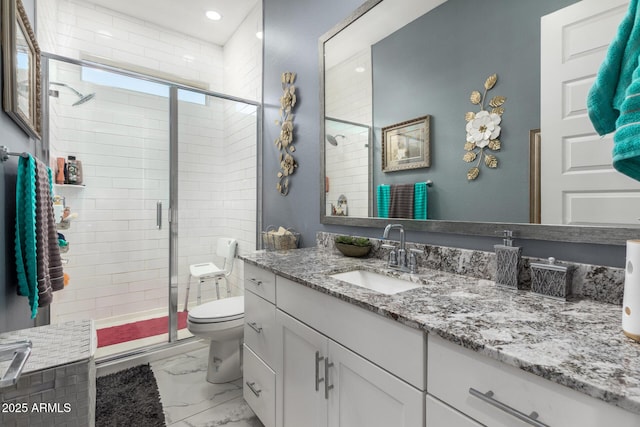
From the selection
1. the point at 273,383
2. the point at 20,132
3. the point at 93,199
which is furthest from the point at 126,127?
the point at 273,383

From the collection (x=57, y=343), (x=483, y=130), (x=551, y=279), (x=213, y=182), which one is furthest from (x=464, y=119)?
(x=213, y=182)

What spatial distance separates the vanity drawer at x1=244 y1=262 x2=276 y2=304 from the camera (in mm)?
1380

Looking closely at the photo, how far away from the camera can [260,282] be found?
147cm

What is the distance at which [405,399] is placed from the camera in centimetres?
79

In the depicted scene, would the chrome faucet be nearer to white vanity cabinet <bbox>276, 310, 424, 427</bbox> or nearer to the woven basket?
white vanity cabinet <bbox>276, 310, 424, 427</bbox>

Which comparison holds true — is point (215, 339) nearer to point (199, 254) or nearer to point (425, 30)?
point (199, 254)

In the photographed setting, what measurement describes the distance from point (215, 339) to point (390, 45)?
6.36 feet

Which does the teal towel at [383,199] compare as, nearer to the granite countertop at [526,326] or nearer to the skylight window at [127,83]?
the granite countertop at [526,326]

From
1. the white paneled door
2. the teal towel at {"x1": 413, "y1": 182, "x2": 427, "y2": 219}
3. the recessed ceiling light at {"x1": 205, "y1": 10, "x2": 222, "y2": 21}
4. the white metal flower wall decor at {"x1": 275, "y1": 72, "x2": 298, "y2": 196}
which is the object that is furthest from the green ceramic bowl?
the recessed ceiling light at {"x1": 205, "y1": 10, "x2": 222, "y2": 21}

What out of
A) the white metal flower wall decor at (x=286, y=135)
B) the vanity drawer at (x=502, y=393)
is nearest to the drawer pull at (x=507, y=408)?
the vanity drawer at (x=502, y=393)

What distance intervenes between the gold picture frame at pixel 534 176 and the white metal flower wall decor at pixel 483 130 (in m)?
0.11

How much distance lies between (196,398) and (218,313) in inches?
19.1

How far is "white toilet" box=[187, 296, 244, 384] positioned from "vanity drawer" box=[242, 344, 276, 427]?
31 centimetres

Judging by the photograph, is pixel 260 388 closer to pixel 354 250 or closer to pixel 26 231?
pixel 354 250
